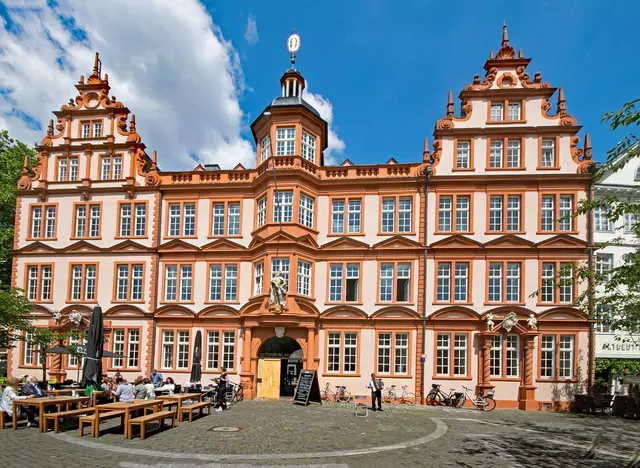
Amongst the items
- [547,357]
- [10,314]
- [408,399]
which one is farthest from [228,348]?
[547,357]

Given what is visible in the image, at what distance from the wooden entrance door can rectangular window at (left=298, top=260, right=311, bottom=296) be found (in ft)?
12.5

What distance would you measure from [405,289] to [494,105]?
1088 centimetres

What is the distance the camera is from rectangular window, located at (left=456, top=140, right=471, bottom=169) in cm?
2727

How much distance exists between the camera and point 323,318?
87.0 feet

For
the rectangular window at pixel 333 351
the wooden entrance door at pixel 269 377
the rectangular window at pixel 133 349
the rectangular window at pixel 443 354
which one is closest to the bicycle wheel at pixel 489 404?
the rectangular window at pixel 443 354

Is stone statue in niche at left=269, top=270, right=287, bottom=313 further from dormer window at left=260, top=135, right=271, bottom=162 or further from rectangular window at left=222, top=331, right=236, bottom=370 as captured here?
dormer window at left=260, top=135, right=271, bottom=162

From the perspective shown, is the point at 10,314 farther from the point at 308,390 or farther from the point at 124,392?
the point at 308,390

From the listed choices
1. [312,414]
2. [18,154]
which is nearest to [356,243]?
[312,414]

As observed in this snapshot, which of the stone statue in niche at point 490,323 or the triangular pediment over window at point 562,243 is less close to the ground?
the triangular pediment over window at point 562,243

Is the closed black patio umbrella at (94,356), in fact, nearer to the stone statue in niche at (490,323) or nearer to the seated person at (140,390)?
the seated person at (140,390)

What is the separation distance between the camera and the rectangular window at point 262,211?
27.3 meters

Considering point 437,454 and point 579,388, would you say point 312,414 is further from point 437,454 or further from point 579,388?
point 579,388

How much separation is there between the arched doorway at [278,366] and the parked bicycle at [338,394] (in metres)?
2.09

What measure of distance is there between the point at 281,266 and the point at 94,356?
36.0 feet
